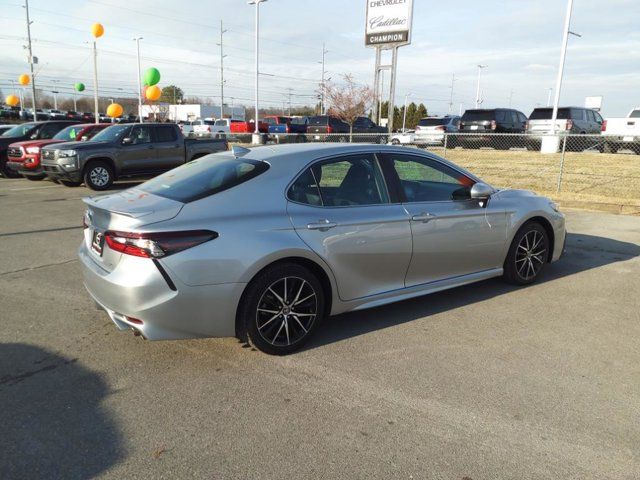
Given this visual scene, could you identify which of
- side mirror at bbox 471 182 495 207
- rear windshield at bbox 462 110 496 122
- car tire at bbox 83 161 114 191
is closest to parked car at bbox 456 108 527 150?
rear windshield at bbox 462 110 496 122

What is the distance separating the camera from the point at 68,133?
16.2 meters

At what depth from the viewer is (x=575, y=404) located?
323 cm

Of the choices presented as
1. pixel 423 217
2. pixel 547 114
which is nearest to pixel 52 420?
pixel 423 217

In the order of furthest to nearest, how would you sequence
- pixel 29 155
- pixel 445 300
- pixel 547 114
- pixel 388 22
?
1. pixel 388 22
2. pixel 547 114
3. pixel 29 155
4. pixel 445 300

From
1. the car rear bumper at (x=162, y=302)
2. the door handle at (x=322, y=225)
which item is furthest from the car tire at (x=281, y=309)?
the door handle at (x=322, y=225)

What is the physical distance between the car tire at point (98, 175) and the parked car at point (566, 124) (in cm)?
1749

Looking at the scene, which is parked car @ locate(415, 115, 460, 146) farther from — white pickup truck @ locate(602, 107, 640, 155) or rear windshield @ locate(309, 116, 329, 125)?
white pickup truck @ locate(602, 107, 640, 155)

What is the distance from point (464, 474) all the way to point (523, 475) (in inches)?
11.9

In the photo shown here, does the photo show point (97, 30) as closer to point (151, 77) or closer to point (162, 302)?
point (151, 77)

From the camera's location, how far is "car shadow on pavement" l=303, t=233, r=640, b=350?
438 centimetres

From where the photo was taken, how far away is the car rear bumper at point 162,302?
11.0 ft

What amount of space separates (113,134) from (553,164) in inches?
541

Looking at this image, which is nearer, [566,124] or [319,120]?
[566,124]

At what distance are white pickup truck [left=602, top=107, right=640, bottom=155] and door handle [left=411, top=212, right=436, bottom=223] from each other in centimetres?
1958
